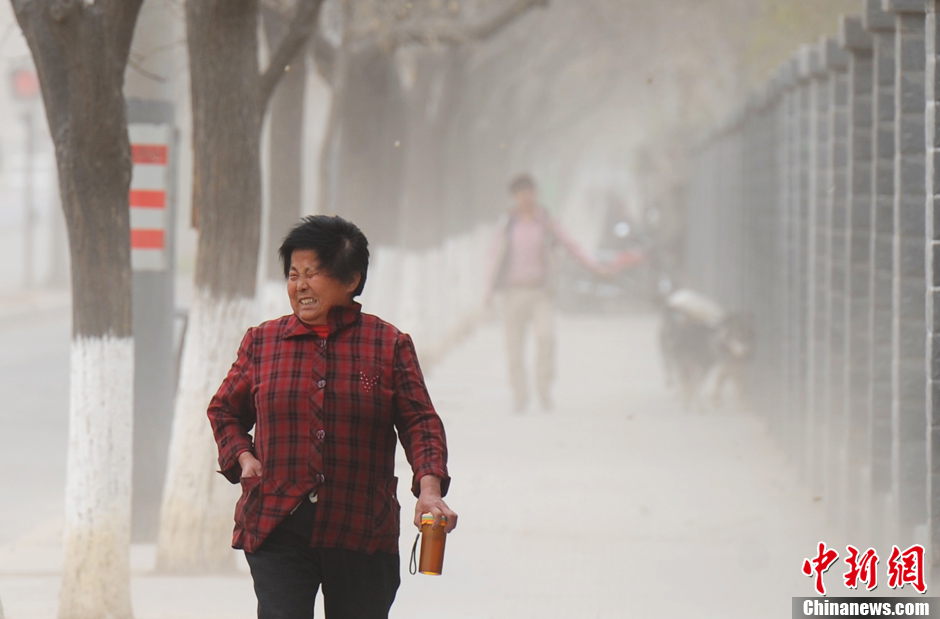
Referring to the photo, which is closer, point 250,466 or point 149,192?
point 250,466

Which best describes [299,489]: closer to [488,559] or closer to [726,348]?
[488,559]

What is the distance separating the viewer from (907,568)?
8.59 metres

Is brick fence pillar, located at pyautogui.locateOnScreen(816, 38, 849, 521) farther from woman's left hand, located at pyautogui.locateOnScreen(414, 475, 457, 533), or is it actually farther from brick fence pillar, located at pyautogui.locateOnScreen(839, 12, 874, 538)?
woman's left hand, located at pyautogui.locateOnScreen(414, 475, 457, 533)

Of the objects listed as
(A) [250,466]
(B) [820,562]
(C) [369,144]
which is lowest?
(B) [820,562]

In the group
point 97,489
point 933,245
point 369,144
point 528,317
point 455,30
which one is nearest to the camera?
point 933,245

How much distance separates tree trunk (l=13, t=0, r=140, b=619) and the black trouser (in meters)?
3.02

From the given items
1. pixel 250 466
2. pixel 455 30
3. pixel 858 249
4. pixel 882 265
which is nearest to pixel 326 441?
pixel 250 466

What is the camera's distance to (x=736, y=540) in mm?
11195

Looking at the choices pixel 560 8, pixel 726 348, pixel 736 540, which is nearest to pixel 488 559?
pixel 736 540

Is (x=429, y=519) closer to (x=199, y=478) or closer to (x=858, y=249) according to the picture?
(x=199, y=478)

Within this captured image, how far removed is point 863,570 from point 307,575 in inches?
191

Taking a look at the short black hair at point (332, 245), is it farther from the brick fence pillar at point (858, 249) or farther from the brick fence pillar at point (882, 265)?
the brick fence pillar at point (858, 249)

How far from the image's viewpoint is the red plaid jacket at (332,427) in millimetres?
5227

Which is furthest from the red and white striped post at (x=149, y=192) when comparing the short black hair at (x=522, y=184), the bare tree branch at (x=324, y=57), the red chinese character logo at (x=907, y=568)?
the short black hair at (x=522, y=184)
